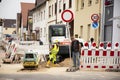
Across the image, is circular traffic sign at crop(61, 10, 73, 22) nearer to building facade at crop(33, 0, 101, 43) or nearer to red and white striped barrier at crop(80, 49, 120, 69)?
red and white striped barrier at crop(80, 49, 120, 69)

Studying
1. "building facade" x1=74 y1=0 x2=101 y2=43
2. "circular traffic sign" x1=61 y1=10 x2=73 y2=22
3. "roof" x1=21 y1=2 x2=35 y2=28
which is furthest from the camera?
"roof" x1=21 y1=2 x2=35 y2=28

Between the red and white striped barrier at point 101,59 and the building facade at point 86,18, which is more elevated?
the building facade at point 86,18

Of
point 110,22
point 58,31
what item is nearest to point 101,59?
point 110,22

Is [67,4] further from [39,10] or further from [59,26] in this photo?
[39,10]

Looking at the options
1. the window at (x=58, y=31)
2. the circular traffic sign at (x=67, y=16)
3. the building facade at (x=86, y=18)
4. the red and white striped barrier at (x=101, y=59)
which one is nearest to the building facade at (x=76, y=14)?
the building facade at (x=86, y=18)

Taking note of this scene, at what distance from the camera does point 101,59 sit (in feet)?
65.8

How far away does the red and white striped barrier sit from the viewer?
19969 mm

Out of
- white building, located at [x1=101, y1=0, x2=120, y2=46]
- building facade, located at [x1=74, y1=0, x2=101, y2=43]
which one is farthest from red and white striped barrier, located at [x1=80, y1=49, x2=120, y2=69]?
A: building facade, located at [x1=74, y1=0, x2=101, y2=43]

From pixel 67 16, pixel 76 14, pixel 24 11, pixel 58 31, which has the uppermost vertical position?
pixel 24 11

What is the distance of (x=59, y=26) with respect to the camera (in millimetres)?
34781

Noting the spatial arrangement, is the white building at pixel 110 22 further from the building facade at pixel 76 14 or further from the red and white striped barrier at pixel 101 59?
the red and white striped barrier at pixel 101 59

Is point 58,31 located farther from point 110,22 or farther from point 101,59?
point 101,59

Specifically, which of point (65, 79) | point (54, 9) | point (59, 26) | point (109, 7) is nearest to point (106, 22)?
point (109, 7)

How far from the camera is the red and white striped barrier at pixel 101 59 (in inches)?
786
